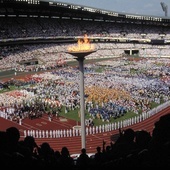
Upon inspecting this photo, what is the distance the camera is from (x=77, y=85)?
37281 millimetres

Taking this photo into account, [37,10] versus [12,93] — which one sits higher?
[37,10]

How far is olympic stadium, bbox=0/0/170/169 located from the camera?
17.4 ft

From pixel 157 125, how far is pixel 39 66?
51.1 metres

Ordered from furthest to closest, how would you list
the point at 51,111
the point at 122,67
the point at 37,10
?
1. the point at 37,10
2. the point at 122,67
3. the point at 51,111

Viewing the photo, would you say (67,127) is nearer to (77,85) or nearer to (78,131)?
(78,131)

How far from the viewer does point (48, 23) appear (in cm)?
7225

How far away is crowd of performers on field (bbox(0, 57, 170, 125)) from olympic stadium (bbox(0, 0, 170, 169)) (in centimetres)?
8

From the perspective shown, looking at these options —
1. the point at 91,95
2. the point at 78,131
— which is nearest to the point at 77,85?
the point at 91,95

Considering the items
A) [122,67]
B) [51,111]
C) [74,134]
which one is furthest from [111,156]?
[122,67]

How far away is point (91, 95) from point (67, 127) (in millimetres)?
8246

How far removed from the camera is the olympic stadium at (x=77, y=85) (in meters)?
5.29

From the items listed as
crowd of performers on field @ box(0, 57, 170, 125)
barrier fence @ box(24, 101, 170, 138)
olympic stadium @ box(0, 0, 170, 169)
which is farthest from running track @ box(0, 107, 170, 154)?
crowd of performers on field @ box(0, 57, 170, 125)

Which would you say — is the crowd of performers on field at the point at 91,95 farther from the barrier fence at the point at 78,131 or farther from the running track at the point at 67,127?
the barrier fence at the point at 78,131

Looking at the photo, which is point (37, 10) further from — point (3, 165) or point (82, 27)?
point (3, 165)
